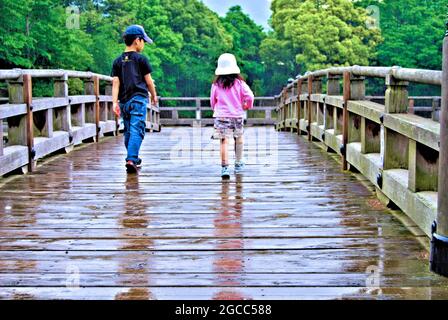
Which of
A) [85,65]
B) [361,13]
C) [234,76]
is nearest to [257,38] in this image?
[361,13]

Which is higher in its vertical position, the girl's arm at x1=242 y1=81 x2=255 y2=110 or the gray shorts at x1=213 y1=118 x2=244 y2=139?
the girl's arm at x1=242 y1=81 x2=255 y2=110

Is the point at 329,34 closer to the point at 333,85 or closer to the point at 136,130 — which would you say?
the point at 333,85

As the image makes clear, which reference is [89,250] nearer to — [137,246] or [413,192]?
[137,246]

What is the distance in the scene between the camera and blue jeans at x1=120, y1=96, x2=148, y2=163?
23.1ft

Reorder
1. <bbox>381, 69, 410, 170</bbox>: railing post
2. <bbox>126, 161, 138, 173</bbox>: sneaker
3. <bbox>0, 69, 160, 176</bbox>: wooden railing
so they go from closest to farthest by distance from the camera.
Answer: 1. <bbox>381, 69, 410, 170</bbox>: railing post
2. <bbox>0, 69, 160, 176</bbox>: wooden railing
3. <bbox>126, 161, 138, 173</bbox>: sneaker

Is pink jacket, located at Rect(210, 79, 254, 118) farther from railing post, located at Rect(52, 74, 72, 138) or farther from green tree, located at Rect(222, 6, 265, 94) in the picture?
green tree, located at Rect(222, 6, 265, 94)

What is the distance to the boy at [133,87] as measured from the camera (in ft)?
22.9

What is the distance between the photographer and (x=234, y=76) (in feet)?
22.2

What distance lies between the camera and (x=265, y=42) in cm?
4181

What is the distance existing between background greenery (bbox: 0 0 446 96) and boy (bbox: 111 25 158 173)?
21.5 metres

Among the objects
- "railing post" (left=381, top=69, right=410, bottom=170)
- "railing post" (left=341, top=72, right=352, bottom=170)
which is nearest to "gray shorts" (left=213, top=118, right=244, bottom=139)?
"railing post" (left=341, top=72, right=352, bottom=170)

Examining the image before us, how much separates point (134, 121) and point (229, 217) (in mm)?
2575
